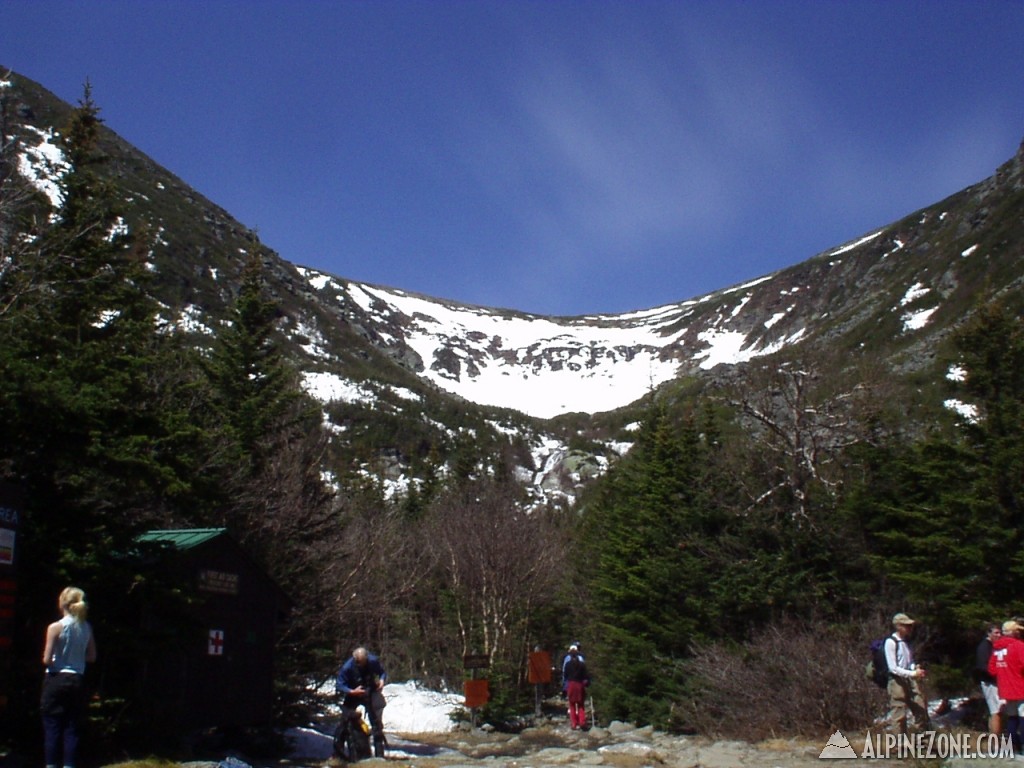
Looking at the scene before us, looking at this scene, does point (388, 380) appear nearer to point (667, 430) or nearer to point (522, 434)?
point (522, 434)

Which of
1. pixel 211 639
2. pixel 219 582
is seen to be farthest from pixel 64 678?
pixel 219 582

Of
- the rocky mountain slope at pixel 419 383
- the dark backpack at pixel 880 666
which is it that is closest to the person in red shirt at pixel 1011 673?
the dark backpack at pixel 880 666

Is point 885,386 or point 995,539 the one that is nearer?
point 995,539

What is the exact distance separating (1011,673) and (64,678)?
31.2 feet

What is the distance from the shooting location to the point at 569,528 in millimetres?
44344

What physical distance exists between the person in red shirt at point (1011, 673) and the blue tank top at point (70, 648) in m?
9.35

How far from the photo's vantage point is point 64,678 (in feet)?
27.6

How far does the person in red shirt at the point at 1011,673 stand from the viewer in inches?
390

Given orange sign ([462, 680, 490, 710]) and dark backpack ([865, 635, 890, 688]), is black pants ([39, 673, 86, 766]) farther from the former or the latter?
orange sign ([462, 680, 490, 710])

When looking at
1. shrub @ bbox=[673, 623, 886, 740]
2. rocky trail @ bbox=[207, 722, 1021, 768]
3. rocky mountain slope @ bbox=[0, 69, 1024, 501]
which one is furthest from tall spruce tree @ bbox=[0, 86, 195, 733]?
rocky mountain slope @ bbox=[0, 69, 1024, 501]

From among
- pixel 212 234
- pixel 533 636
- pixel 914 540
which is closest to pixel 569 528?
pixel 533 636

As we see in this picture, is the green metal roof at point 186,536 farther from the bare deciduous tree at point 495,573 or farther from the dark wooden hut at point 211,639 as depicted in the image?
the bare deciduous tree at point 495,573

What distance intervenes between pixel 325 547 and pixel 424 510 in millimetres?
27710

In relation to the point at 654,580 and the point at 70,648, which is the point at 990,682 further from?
the point at 654,580
